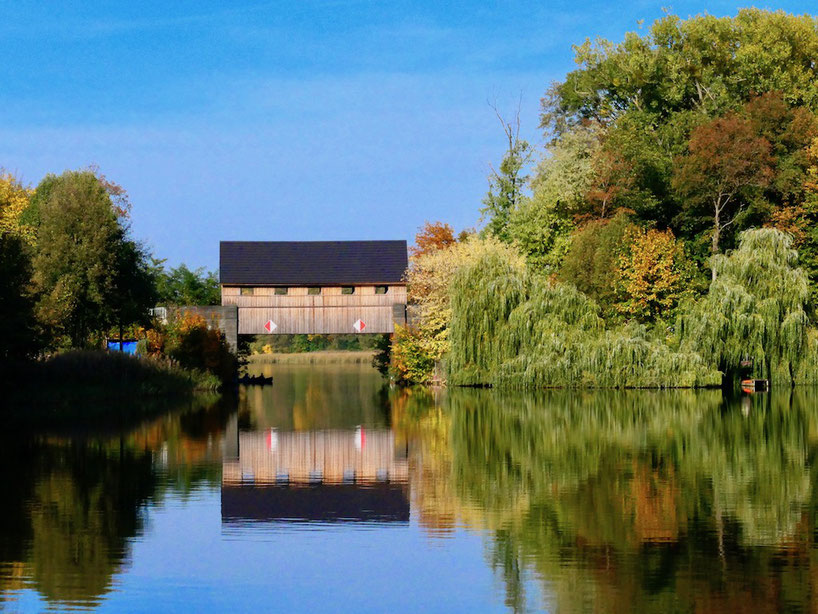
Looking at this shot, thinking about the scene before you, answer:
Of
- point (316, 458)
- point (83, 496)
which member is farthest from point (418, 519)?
point (316, 458)

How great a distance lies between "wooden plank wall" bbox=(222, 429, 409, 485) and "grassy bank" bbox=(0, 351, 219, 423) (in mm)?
6934

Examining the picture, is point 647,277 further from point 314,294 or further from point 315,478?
point 315,478

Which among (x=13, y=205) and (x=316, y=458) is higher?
(x=13, y=205)

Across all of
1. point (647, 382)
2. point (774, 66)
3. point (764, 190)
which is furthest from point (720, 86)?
point (647, 382)

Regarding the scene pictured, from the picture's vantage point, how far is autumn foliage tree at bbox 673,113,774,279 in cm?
4375

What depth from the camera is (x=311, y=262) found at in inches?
2174

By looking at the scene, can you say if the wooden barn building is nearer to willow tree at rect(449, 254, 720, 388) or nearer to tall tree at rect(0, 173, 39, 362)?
willow tree at rect(449, 254, 720, 388)

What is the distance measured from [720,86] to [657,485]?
3908cm

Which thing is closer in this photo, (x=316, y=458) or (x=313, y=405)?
(x=316, y=458)

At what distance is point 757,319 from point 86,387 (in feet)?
72.8

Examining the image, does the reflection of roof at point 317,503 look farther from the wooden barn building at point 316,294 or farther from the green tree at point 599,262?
the wooden barn building at point 316,294

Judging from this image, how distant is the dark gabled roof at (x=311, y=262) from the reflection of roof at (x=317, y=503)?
38.0m

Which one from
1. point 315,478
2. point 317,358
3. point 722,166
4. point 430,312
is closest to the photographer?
Result: point 315,478

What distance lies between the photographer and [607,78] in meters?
53.5
